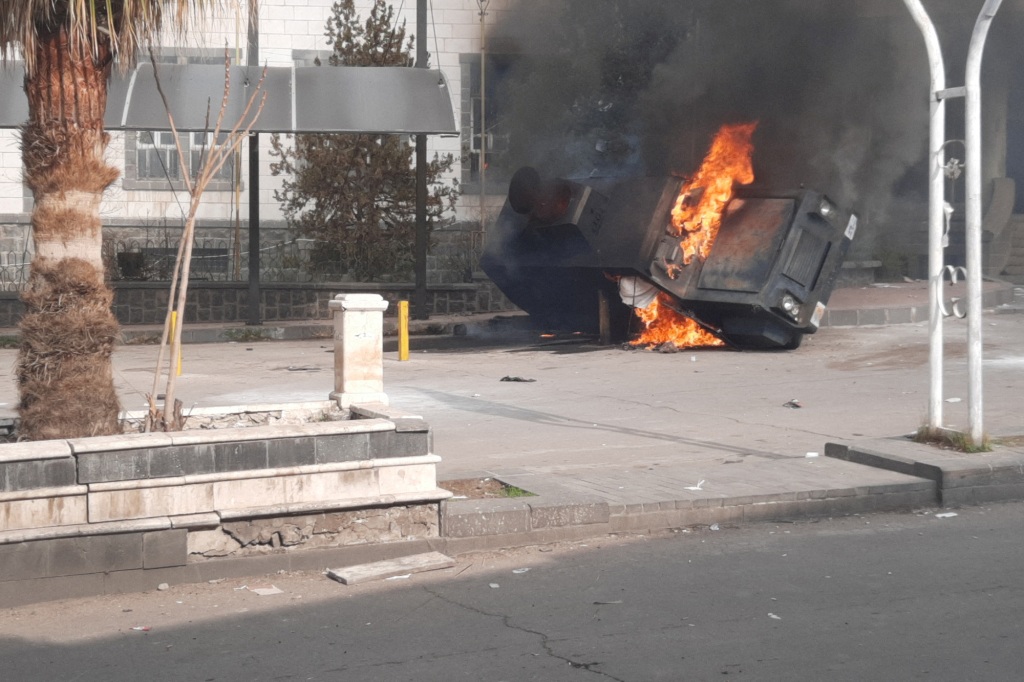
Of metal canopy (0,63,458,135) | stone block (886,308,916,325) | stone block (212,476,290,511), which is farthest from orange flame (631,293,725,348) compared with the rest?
stone block (212,476,290,511)

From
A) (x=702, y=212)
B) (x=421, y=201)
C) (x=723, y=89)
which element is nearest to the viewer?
(x=702, y=212)

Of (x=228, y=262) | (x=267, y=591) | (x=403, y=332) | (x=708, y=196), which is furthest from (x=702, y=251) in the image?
(x=267, y=591)

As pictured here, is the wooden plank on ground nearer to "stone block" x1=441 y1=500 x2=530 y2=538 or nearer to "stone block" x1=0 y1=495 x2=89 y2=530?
"stone block" x1=441 y1=500 x2=530 y2=538

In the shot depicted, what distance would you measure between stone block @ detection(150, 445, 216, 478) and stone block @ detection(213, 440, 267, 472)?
0.11 ft

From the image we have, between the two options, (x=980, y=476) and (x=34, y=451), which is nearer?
(x=34, y=451)

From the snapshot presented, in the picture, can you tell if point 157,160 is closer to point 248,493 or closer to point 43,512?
point 248,493

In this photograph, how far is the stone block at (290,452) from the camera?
5.90 m

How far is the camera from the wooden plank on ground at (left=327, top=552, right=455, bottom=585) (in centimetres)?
574

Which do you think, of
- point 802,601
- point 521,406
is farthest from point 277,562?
point 521,406

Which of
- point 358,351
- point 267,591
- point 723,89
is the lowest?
point 267,591

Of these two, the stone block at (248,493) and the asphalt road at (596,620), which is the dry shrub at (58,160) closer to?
the stone block at (248,493)

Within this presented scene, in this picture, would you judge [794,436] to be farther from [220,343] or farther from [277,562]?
[220,343]

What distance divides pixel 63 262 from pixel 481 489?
8.55 ft

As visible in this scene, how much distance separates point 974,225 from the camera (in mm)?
7980
